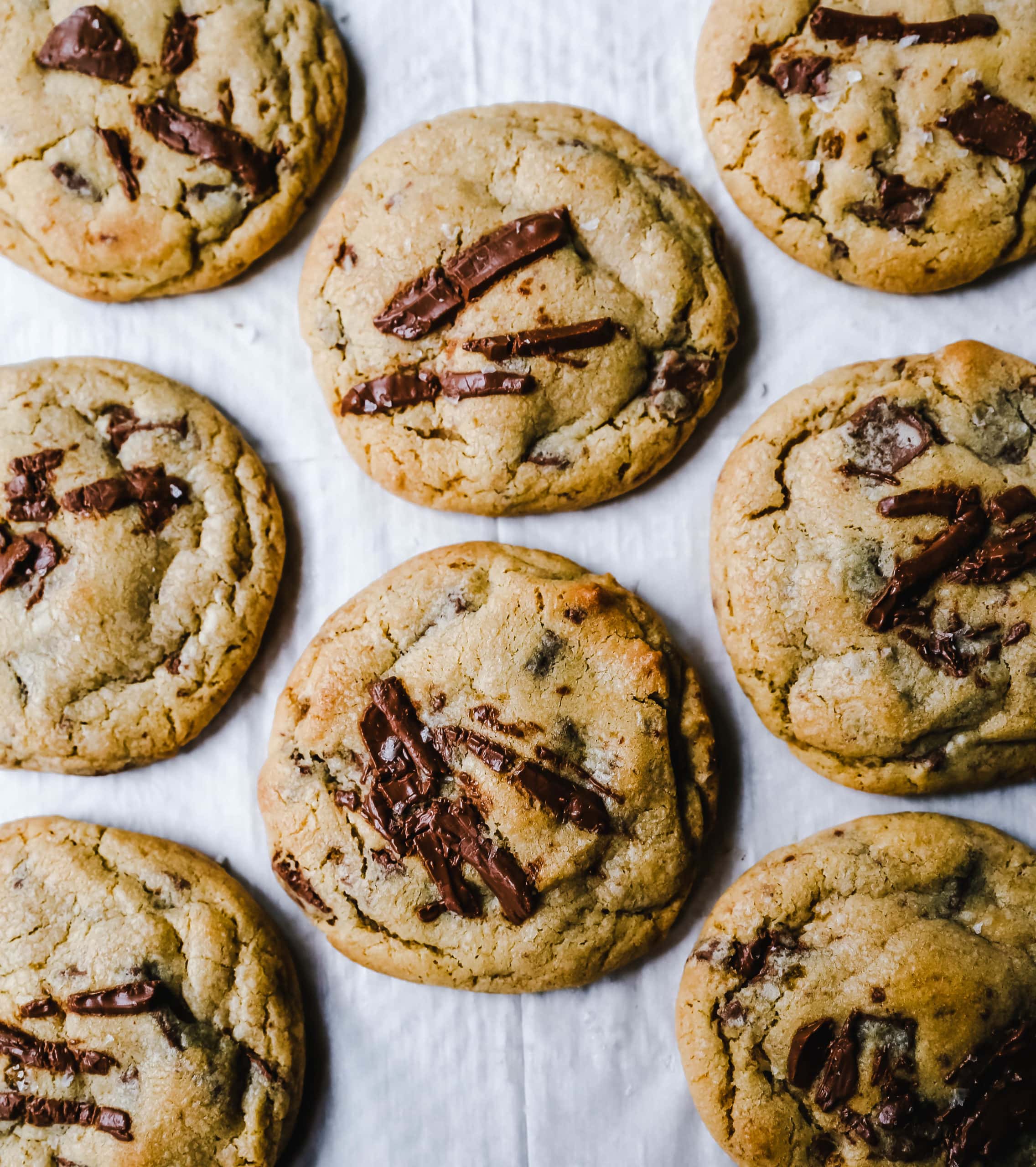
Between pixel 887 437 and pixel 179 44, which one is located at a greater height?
pixel 179 44

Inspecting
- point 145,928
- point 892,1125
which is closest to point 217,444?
point 145,928

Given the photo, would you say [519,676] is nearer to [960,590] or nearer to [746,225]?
[960,590]

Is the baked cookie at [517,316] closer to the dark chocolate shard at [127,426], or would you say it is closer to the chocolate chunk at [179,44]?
the dark chocolate shard at [127,426]

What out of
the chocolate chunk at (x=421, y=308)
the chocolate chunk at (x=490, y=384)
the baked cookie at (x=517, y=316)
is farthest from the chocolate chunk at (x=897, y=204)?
the chocolate chunk at (x=421, y=308)

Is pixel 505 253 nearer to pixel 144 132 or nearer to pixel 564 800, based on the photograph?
pixel 144 132

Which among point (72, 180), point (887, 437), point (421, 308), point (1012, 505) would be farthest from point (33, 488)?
point (1012, 505)

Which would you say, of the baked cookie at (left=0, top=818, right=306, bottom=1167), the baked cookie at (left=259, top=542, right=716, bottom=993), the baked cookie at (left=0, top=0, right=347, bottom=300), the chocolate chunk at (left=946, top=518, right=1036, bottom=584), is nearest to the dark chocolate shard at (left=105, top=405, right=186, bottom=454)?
the baked cookie at (left=0, top=0, right=347, bottom=300)
